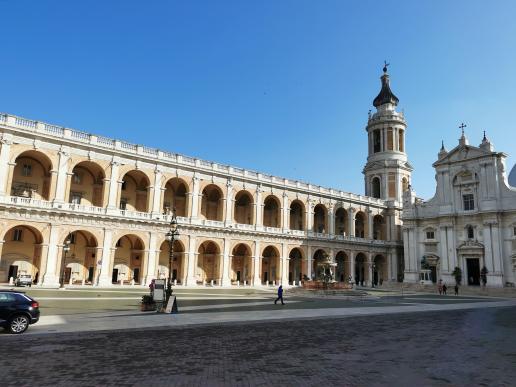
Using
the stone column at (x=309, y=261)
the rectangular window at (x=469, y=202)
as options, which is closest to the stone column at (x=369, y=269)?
the stone column at (x=309, y=261)

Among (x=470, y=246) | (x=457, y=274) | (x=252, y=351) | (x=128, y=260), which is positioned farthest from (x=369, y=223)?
(x=252, y=351)

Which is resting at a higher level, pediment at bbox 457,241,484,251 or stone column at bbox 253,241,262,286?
pediment at bbox 457,241,484,251

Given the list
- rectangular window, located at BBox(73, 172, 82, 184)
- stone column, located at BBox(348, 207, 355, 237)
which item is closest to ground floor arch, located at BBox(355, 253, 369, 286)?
stone column, located at BBox(348, 207, 355, 237)

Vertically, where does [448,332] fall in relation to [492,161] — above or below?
below

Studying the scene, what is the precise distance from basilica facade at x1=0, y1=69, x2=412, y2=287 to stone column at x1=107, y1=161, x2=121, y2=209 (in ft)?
0.32

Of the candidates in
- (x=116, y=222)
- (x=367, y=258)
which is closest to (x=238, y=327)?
(x=116, y=222)

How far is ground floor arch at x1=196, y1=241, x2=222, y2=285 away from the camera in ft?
161

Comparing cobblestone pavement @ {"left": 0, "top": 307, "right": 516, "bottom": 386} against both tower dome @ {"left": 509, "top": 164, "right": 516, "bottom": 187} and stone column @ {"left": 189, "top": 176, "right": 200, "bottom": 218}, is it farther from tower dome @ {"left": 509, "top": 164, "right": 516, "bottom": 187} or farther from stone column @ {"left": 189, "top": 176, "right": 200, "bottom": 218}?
tower dome @ {"left": 509, "top": 164, "right": 516, "bottom": 187}

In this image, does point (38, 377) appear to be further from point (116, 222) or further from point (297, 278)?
point (297, 278)

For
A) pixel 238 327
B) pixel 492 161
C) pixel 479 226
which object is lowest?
pixel 238 327

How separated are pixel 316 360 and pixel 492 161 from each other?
163 feet

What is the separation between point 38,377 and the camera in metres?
7.53

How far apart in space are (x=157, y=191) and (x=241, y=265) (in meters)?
16.2

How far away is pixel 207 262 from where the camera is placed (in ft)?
164
